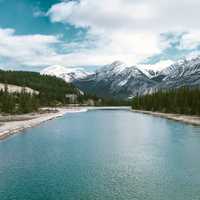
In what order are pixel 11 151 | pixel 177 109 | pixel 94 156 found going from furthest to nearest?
1. pixel 177 109
2. pixel 11 151
3. pixel 94 156

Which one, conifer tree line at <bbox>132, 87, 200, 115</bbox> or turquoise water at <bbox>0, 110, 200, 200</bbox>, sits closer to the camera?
turquoise water at <bbox>0, 110, 200, 200</bbox>

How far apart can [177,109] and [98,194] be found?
13788cm

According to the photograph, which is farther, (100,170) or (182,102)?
(182,102)

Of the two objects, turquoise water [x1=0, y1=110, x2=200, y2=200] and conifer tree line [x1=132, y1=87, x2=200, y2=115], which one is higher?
conifer tree line [x1=132, y1=87, x2=200, y2=115]

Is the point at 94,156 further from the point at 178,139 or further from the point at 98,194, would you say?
the point at 178,139

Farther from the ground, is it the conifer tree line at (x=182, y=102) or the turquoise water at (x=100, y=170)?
the conifer tree line at (x=182, y=102)

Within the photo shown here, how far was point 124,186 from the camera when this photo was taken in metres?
35.8

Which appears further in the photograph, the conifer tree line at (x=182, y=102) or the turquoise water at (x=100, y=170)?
the conifer tree line at (x=182, y=102)

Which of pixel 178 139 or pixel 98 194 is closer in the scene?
pixel 98 194

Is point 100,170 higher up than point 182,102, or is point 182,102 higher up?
point 182,102

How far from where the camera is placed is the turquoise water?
3372 centimetres

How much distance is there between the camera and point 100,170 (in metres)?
43.4

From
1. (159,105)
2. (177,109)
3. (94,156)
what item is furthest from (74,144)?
(159,105)

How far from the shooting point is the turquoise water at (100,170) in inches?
1328
